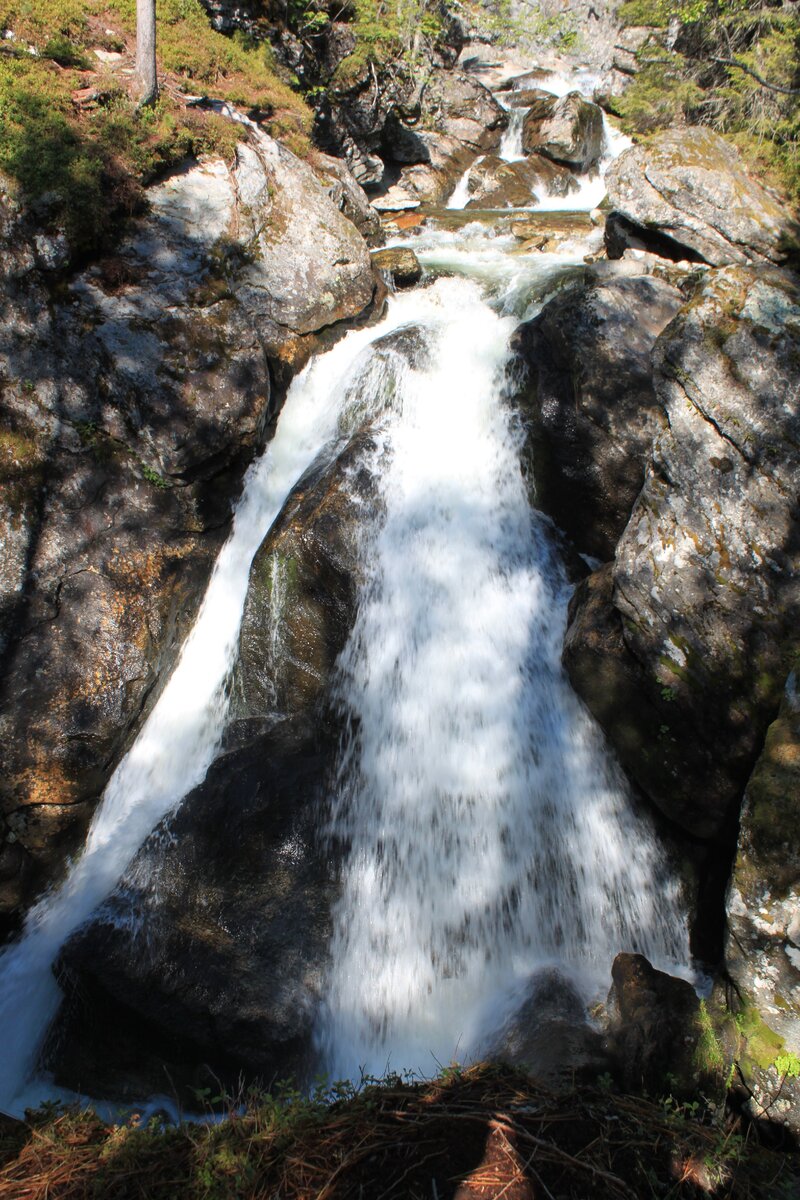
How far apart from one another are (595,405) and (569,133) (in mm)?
15479

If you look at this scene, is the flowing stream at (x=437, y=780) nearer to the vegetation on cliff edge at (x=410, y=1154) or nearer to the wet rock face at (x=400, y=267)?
the vegetation on cliff edge at (x=410, y=1154)

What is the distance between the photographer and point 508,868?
546 cm

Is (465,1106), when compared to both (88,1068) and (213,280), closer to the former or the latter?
(88,1068)

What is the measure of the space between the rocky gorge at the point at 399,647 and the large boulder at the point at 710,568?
0.03 m

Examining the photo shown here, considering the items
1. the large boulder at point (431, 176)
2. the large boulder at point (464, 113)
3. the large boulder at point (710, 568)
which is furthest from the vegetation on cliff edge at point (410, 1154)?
the large boulder at point (464, 113)

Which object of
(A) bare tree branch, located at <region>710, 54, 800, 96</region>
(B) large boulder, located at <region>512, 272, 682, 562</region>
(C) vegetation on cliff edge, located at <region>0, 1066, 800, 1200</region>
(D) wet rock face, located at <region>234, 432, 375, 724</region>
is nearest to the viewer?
(C) vegetation on cliff edge, located at <region>0, 1066, 800, 1200</region>

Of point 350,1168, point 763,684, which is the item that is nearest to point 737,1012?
point 763,684

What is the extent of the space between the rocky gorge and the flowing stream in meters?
0.04

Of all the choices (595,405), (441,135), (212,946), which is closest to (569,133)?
(441,135)

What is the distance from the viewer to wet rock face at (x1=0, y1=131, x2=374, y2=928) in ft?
20.7

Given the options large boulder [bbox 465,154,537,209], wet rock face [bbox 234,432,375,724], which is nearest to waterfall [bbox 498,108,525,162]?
large boulder [bbox 465,154,537,209]

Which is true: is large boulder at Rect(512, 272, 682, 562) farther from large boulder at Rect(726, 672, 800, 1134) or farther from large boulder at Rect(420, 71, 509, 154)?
large boulder at Rect(420, 71, 509, 154)

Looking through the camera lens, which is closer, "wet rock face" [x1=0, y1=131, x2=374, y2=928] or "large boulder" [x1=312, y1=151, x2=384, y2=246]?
"wet rock face" [x1=0, y1=131, x2=374, y2=928]

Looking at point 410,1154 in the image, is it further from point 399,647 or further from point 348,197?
point 348,197
